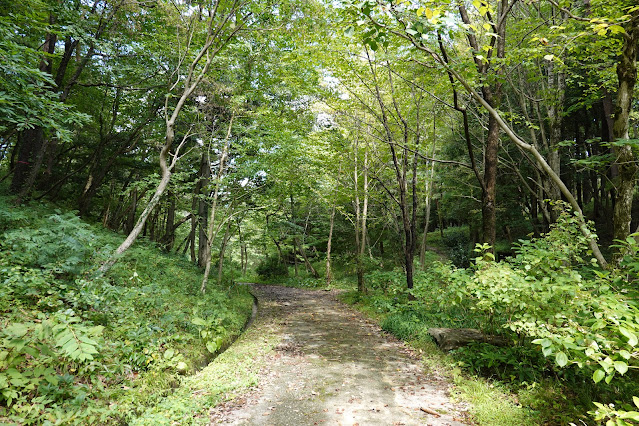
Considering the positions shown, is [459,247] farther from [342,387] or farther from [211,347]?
[211,347]

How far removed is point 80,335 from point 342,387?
3.65 meters

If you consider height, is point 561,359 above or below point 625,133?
below

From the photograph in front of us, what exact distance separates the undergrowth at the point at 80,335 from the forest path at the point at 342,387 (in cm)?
125

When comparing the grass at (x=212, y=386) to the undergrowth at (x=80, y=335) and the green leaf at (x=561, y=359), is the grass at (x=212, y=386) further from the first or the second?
the green leaf at (x=561, y=359)

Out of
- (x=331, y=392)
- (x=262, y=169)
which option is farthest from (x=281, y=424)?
(x=262, y=169)

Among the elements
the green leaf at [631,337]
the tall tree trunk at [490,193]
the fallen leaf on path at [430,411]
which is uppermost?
the tall tree trunk at [490,193]

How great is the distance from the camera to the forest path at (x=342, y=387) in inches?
157

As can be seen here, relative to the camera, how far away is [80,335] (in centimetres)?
336

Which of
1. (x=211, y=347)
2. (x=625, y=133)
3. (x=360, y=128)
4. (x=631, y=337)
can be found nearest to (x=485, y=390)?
(x=631, y=337)

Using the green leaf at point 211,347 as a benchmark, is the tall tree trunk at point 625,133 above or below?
above

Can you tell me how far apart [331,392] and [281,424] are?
3.47 feet

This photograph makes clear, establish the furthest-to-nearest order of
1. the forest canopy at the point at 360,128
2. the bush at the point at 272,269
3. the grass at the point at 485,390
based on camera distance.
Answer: the bush at the point at 272,269
the forest canopy at the point at 360,128
the grass at the point at 485,390

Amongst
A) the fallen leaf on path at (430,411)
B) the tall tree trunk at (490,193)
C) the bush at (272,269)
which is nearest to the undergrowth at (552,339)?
the fallen leaf on path at (430,411)

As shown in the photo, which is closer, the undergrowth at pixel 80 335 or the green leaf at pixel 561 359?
the green leaf at pixel 561 359
